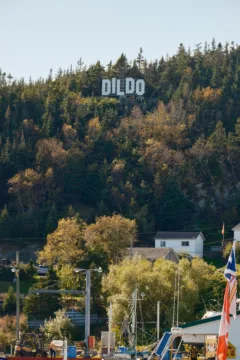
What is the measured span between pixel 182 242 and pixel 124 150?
90.8 feet

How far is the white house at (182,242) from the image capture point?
12594 centimetres

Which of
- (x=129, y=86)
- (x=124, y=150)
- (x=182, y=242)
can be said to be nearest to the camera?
(x=182, y=242)

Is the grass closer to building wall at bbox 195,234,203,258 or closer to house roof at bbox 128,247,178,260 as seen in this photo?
house roof at bbox 128,247,178,260

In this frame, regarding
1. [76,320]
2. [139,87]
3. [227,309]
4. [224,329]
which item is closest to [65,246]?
[76,320]

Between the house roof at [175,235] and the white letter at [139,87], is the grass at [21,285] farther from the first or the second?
the white letter at [139,87]

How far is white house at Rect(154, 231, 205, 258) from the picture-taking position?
413ft

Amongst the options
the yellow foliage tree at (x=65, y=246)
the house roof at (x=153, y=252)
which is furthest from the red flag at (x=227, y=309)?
the house roof at (x=153, y=252)

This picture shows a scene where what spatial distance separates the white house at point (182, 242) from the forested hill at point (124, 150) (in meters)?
4.69

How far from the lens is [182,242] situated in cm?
12725

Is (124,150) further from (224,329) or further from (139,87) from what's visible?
(224,329)

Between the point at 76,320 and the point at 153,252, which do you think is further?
the point at 153,252

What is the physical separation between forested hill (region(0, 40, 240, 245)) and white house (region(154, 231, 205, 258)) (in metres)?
4.69

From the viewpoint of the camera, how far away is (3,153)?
5950 inches

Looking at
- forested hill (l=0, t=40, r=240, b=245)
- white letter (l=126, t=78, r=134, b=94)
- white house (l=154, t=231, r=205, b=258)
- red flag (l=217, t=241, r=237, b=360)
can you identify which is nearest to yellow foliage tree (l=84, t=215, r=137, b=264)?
white house (l=154, t=231, r=205, b=258)
